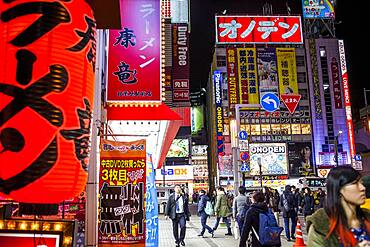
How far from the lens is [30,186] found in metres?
2.82

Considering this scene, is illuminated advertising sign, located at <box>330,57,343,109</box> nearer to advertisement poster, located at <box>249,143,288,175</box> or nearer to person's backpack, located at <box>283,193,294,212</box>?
advertisement poster, located at <box>249,143,288,175</box>

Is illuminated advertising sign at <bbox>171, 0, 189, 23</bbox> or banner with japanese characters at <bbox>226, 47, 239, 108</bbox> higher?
banner with japanese characters at <bbox>226, 47, 239, 108</bbox>

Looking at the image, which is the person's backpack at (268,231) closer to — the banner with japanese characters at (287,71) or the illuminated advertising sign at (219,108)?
the illuminated advertising sign at (219,108)

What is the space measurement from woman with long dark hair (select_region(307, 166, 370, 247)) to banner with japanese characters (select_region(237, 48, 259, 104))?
151 ft

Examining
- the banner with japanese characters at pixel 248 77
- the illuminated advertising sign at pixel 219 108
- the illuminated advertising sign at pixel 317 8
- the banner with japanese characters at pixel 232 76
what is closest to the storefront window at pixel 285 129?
the banner with japanese characters at pixel 248 77

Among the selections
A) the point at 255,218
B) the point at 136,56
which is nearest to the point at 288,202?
the point at 255,218

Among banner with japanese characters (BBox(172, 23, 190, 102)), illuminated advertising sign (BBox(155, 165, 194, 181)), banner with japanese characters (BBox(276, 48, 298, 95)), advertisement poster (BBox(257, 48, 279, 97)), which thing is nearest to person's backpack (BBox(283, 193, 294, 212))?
banner with japanese characters (BBox(172, 23, 190, 102))

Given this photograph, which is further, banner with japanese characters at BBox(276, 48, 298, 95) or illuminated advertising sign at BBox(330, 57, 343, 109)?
banner with japanese characters at BBox(276, 48, 298, 95)

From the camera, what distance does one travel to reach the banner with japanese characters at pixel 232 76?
48.1m

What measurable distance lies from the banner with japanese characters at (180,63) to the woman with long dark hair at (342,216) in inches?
446

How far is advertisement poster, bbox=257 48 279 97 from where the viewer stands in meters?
48.8

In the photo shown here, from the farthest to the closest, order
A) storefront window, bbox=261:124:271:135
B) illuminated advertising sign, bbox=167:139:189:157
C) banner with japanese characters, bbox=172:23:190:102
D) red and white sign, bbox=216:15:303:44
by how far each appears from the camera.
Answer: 1. illuminated advertising sign, bbox=167:139:189:157
2. red and white sign, bbox=216:15:303:44
3. storefront window, bbox=261:124:271:135
4. banner with japanese characters, bbox=172:23:190:102

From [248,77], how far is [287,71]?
17.3 ft

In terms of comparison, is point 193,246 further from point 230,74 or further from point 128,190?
point 230,74
